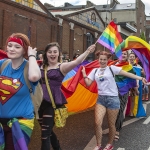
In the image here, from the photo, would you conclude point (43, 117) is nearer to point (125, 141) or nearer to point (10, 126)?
point (10, 126)

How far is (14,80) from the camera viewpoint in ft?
8.96

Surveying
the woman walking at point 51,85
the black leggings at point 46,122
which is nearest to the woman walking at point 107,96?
the woman walking at point 51,85

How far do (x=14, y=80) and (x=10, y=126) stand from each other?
42 centimetres

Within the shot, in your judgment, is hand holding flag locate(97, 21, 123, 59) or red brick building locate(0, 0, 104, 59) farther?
red brick building locate(0, 0, 104, 59)

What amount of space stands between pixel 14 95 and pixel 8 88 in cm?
9

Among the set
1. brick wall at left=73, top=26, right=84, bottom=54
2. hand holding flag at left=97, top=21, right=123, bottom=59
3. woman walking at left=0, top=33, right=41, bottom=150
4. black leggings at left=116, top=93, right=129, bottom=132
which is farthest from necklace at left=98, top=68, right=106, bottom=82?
brick wall at left=73, top=26, right=84, bottom=54

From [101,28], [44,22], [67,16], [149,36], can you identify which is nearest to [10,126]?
[44,22]

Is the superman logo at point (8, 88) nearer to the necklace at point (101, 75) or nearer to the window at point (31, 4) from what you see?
the necklace at point (101, 75)

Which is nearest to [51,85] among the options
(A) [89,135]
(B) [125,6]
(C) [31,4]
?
(A) [89,135]

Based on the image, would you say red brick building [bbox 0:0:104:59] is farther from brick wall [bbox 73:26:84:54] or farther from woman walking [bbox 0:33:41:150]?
woman walking [bbox 0:33:41:150]

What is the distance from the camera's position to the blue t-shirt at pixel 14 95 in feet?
8.84

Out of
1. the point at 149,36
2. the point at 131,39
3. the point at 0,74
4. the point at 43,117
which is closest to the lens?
the point at 0,74

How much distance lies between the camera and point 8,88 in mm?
2682

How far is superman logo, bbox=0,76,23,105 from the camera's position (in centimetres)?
268
